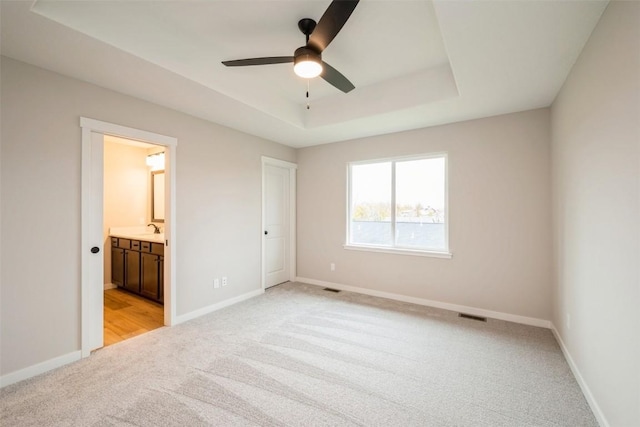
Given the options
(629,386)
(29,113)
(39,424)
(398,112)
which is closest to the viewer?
(629,386)

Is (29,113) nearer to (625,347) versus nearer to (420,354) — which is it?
(420,354)

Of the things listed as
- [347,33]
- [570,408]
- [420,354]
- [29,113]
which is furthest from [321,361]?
[29,113]

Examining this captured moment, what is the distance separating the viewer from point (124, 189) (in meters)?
4.79

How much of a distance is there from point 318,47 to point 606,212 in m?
2.06

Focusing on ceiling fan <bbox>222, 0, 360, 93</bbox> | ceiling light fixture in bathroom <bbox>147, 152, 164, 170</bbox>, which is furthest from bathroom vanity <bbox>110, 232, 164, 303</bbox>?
ceiling fan <bbox>222, 0, 360, 93</bbox>

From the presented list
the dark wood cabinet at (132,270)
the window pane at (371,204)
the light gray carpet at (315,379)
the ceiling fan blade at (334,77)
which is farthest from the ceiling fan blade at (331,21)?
the dark wood cabinet at (132,270)

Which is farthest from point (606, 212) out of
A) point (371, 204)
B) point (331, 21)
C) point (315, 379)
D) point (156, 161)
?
point (156, 161)

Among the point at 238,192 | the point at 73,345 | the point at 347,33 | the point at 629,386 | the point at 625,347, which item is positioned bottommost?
the point at 73,345

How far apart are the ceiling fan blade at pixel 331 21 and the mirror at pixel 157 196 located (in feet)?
13.5

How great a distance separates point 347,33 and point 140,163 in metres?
4.44

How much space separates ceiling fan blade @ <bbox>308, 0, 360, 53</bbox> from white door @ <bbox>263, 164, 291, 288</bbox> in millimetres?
2770

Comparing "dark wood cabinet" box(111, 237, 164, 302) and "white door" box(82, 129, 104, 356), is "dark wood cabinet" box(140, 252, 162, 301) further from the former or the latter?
"white door" box(82, 129, 104, 356)

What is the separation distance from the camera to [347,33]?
2270mm

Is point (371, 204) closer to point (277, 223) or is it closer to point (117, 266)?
point (277, 223)
